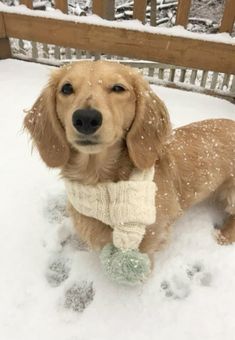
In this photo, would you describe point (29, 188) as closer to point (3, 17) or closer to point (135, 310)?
point (135, 310)

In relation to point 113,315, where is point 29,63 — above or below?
above

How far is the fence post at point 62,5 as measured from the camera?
12.9 ft

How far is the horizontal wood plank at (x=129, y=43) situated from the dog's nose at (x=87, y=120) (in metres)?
2.26

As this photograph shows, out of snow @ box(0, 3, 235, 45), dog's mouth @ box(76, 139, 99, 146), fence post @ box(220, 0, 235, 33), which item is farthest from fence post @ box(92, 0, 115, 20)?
dog's mouth @ box(76, 139, 99, 146)

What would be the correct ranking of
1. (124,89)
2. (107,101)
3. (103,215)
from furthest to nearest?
(103,215) < (124,89) < (107,101)

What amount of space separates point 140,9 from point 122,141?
236cm

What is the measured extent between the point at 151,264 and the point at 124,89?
1.07 metres

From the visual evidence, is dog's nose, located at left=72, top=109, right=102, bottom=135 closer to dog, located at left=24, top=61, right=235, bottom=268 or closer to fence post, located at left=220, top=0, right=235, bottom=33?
dog, located at left=24, top=61, right=235, bottom=268

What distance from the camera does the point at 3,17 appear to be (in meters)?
4.07

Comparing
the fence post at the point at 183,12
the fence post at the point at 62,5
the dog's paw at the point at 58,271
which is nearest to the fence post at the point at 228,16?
the fence post at the point at 183,12

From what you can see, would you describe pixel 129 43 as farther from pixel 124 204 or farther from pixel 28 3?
pixel 124 204

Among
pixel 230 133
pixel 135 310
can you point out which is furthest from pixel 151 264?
pixel 230 133

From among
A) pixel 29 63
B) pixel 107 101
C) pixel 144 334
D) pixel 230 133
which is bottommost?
pixel 144 334

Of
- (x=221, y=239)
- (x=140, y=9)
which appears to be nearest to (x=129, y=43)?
(x=140, y=9)
